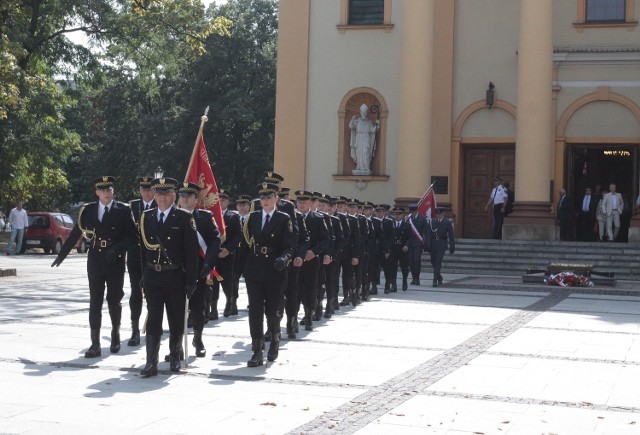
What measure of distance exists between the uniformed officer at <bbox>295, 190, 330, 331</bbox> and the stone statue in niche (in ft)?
64.7

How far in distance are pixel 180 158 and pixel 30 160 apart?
1793 cm

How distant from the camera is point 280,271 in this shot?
12.4m

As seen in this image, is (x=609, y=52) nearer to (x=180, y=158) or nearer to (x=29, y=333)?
(x=29, y=333)

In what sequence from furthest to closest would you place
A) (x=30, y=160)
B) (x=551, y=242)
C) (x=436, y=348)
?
(x=30, y=160) < (x=551, y=242) < (x=436, y=348)

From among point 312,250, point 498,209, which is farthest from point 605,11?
point 312,250

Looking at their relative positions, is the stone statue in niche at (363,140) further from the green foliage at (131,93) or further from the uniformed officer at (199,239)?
the uniformed officer at (199,239)

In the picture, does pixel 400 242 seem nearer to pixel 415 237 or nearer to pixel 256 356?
pixel 415 237

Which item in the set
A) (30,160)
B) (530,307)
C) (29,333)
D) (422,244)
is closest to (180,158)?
(30,160)

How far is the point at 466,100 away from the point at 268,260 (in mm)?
23954

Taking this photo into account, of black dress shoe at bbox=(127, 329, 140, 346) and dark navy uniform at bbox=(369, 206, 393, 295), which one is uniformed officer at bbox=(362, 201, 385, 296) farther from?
black dress shoe at bbox=(127, 329, 140, 346)

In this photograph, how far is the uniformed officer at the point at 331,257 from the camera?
55.3 ft

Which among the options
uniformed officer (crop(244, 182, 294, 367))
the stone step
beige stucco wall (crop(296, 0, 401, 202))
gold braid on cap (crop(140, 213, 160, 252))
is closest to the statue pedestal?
beige stucco wall (crop(296, 0, 401, 202))

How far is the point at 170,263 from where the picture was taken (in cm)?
1125

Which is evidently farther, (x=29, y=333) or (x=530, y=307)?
(x=530, y=307)
